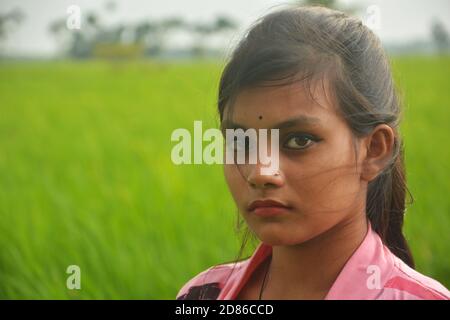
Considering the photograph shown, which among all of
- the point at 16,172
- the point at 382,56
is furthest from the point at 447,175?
the point at 16,172

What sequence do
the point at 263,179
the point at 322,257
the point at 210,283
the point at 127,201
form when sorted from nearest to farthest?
the point at 263,179 → the point at 322,257 → the point at 210,283 → the point at 127,201

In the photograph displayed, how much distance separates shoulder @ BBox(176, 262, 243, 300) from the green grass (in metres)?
0.25

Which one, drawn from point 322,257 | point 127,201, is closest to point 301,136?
point 322,257

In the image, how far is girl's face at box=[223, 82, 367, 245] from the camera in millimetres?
881

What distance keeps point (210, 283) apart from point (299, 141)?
34 cm

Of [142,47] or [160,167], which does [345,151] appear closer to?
[160,167]

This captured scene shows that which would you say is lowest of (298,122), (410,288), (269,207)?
(410,288)

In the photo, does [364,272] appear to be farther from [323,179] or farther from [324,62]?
[324,62]

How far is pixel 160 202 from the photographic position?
256 centimetres

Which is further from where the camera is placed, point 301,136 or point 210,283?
point 210,283

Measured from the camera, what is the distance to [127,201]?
2.56m

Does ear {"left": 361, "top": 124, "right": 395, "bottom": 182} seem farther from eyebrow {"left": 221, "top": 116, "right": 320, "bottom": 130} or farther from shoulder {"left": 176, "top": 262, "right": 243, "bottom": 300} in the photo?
shoulder {"left": 176, "top": 262, "right": 243, "bottom": 300}

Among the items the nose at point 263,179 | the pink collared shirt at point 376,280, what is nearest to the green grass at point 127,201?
the nose at point 263,179
